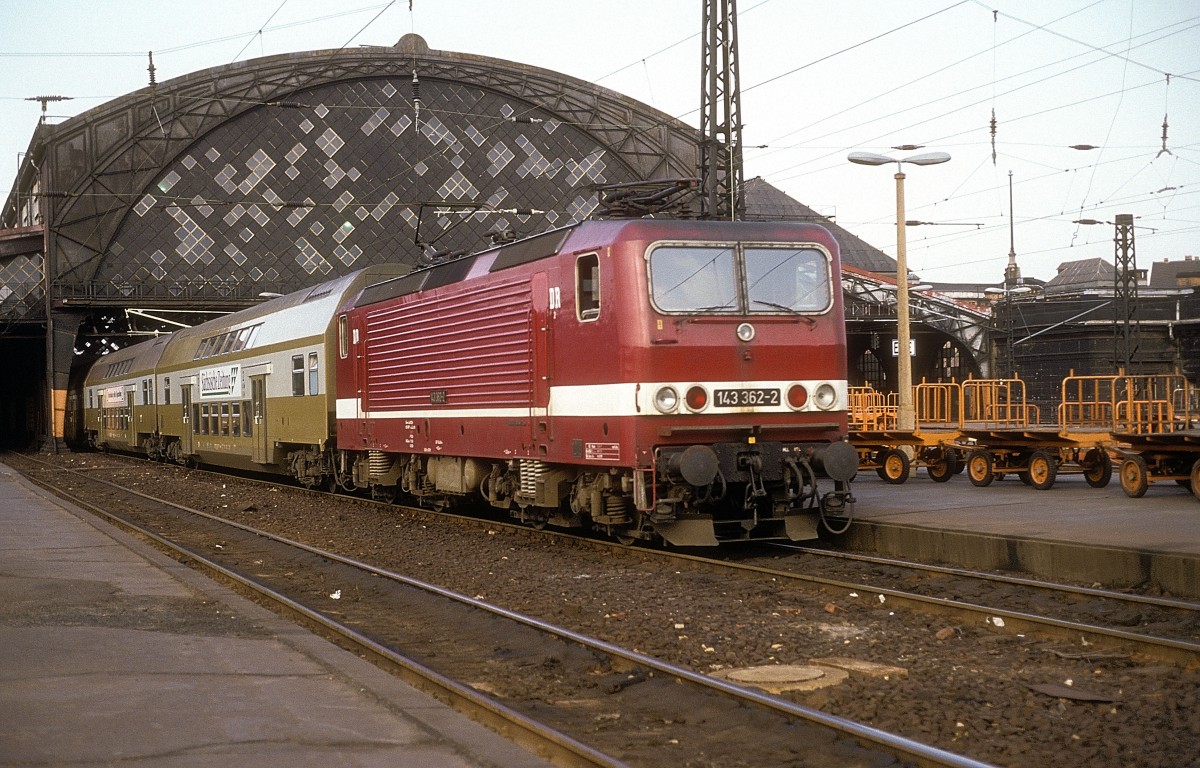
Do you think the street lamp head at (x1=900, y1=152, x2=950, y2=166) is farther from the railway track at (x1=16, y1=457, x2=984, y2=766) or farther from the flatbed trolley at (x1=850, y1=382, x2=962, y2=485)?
the railway track at (x1=16, y1=457, x2=984, y2=766)

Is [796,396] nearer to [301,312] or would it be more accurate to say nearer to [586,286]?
[586,286]

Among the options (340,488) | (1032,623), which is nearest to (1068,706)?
(1032,623)

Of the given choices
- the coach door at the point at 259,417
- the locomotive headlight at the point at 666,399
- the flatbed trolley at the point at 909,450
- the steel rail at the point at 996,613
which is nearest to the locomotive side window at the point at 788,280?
the locomotive headlight at the point at 666,399

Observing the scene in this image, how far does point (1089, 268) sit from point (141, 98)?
68.7 m

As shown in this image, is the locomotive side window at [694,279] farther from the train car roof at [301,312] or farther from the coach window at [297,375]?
the coach window at [297,375]

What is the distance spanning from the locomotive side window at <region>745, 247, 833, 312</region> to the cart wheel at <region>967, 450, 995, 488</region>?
7251 mm

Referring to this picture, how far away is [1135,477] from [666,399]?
766cm

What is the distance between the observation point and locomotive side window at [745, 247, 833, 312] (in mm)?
13625

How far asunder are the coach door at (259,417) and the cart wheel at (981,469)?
1445 centimetres

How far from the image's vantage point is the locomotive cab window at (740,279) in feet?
43.1

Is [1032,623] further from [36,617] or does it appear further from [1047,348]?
[1047,348]

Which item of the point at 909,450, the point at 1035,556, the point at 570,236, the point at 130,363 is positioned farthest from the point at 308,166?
the point at 1035,556

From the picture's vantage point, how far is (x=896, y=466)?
862 inches

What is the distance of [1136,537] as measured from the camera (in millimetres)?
11984
